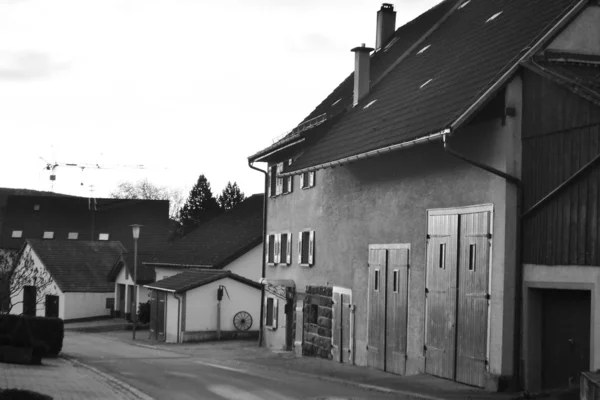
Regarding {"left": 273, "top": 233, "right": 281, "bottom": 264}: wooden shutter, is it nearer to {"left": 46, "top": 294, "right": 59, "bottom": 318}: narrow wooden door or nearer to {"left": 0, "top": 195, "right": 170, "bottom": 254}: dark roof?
{"left": 46, "top": 294, "right": 59, "bottom": 318}: narrow wooden door

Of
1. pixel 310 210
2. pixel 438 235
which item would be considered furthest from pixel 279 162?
pixel 438 235

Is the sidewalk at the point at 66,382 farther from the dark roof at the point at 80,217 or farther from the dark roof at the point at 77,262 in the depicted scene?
the dark roof at the point at 80,217

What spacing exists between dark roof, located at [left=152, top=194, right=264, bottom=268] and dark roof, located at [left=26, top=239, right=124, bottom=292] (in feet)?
26.6

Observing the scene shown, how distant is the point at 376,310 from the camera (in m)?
26.6

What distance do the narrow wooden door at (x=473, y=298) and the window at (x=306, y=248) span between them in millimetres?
12322

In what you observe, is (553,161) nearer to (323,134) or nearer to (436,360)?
(436,360)

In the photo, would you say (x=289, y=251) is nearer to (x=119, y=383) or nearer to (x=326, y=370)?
(x=326, y=370)

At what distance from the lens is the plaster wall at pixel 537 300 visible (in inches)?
663

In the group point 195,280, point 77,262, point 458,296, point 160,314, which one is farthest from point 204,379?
point 77,262

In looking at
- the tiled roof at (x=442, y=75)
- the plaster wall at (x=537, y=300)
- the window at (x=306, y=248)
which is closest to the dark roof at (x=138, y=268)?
the window at (x=306, y=248)

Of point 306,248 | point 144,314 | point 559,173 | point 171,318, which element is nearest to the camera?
point 559,173

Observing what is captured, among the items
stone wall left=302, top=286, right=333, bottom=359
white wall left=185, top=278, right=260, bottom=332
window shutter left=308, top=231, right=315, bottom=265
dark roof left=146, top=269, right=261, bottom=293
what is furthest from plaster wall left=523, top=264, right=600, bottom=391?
white wall left=185, top=278, right=260, bottom=332

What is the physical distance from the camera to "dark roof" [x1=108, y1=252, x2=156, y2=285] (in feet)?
196

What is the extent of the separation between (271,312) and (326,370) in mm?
12800
